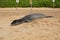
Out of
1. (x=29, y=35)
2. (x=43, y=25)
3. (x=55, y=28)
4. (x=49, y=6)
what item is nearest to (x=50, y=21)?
(x=43, y=25)

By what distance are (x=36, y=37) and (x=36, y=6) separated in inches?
585

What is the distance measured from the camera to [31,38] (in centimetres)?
808

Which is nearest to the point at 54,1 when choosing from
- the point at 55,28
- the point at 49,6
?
the point at 49,6

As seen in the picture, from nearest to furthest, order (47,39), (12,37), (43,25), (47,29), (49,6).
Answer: (47,39)
(12,37)
(47,29)
(43,25)
(49,6)

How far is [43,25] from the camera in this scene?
1066 centimetres

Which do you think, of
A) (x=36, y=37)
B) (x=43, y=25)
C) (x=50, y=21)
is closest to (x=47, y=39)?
(x=36, y=37)

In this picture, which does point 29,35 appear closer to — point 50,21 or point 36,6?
point 50,21

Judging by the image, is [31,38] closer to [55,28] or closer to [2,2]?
[55,28]

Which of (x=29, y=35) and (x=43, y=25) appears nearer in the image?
(x=29, y=35)

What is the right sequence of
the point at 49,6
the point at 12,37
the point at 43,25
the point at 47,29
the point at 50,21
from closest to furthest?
the point at 12,37 → the point at 47,29 → the point at 43,25 → the point at 50,21 → the point at 49,6

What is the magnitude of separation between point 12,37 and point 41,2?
49.5ft

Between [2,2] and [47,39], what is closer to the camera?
[47,39]

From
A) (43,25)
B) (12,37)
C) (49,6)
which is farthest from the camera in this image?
(49,6)

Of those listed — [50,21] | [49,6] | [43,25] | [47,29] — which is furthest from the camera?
[49,6]
